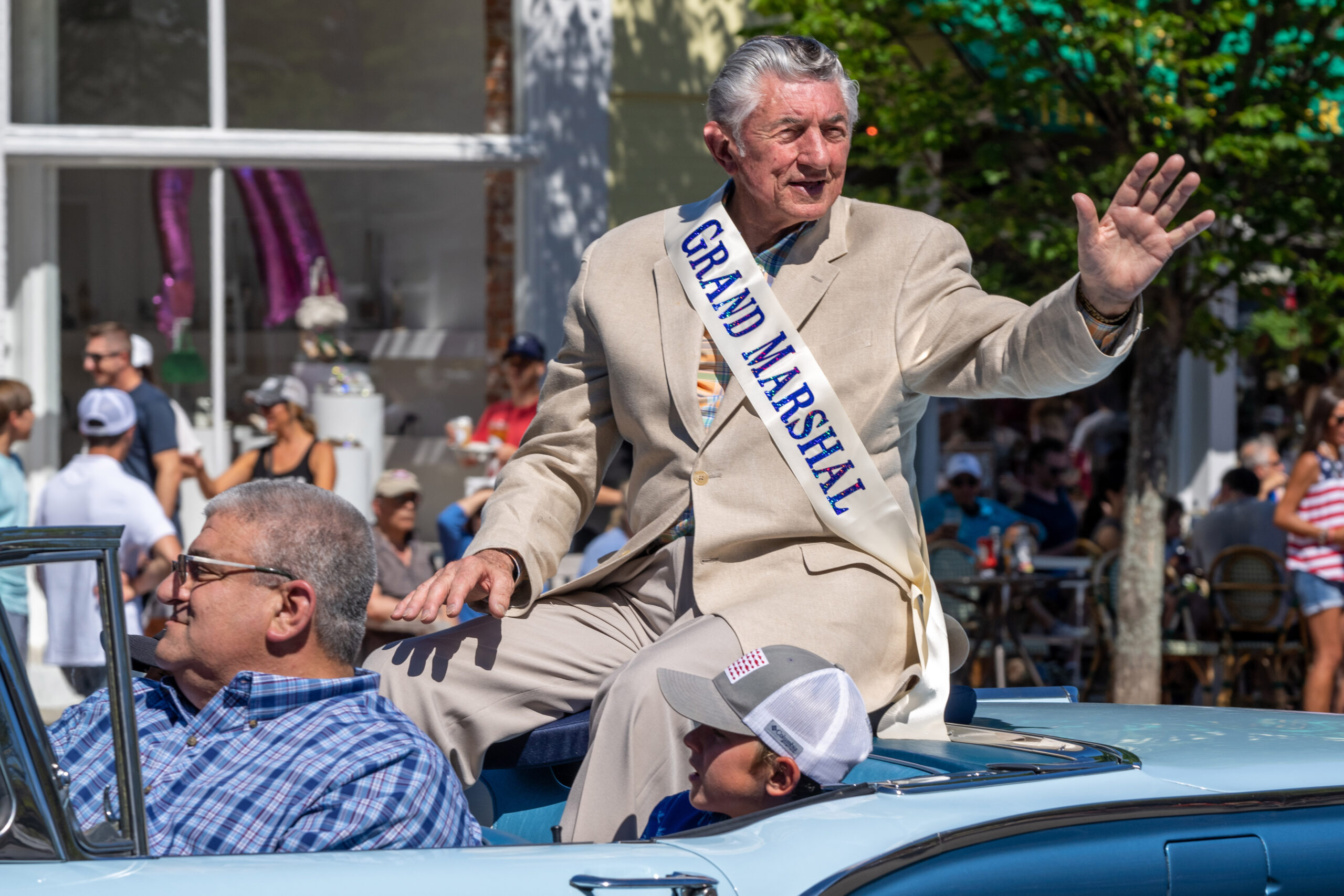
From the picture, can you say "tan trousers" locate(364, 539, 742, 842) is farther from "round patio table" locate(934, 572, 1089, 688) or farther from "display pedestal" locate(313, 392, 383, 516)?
"display pedestal" locate(313, 392, 383, 516)

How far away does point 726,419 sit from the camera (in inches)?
117

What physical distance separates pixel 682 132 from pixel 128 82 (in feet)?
10.6

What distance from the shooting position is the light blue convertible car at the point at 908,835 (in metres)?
1.78

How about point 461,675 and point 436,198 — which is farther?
point 436,198

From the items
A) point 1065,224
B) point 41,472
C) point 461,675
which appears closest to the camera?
point 461,675

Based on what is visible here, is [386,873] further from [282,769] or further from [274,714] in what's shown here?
[274,714]

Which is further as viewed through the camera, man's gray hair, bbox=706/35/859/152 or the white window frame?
the white window frame

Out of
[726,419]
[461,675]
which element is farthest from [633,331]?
[461,675]

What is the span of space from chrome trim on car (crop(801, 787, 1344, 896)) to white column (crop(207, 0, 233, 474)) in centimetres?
767

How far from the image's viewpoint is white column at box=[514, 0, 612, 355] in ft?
30.0

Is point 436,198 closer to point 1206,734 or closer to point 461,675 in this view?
point 461,675

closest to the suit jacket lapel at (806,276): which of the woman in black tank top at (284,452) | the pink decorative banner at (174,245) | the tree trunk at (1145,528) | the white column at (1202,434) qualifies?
the woman in black tank top at (284,452)

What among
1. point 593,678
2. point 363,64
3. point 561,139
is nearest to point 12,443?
point 363,64

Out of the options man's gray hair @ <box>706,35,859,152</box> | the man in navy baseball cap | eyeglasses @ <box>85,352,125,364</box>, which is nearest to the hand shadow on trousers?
man's gray hair @ <box>706,35,859,152</box>
